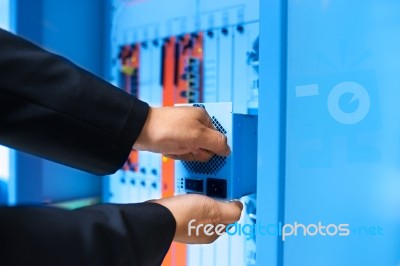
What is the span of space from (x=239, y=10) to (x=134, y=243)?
3.60ft

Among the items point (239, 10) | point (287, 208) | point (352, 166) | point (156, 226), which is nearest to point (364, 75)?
point (352, 166)

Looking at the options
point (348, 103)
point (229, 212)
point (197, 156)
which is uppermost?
point (348, 103)

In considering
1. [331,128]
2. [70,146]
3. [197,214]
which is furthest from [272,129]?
[70,146]

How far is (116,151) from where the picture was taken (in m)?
0.67

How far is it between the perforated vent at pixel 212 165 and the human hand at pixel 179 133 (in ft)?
0.18

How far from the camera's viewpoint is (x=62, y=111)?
0.61 meters

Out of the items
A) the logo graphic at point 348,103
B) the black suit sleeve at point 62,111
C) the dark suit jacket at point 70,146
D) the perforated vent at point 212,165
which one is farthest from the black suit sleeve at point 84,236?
the logo graphic at point 348,103

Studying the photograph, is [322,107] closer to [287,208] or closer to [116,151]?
[287,208]

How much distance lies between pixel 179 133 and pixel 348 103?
1.25ft

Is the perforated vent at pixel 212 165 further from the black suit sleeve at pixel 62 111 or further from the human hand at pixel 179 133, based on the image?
the black suit sleeve at pixel 62 111

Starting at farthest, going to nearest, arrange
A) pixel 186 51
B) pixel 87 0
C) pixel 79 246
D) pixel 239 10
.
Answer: pixel 87 0 < pixel 186 51 < pixel 239 10 < pixel 79 246

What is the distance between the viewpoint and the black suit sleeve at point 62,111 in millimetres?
571

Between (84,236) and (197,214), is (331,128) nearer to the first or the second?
(197,214)

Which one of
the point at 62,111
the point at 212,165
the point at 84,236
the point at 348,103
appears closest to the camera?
the point at 84,236
